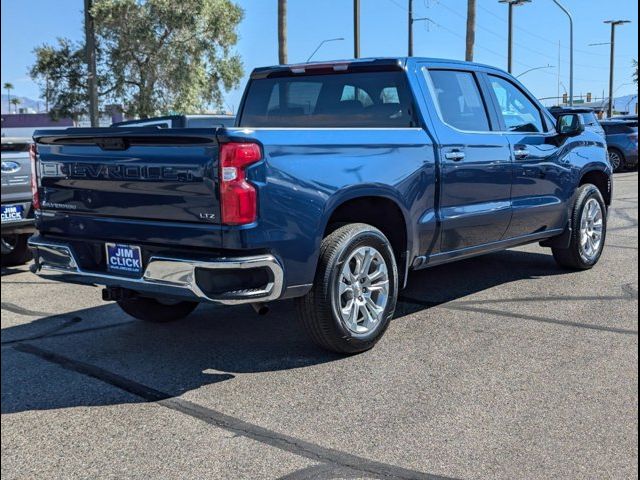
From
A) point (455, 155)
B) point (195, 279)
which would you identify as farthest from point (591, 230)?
point (195, 279)

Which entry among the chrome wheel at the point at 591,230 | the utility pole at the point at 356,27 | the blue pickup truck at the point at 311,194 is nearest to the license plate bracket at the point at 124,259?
the blue pickup truck at the point at 311,194

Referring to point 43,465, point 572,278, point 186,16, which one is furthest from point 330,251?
point 186,16

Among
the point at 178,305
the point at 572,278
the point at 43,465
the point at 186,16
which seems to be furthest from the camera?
the point at 186,16

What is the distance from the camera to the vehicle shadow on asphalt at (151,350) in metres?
4.21

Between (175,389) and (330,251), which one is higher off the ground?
(330,251)

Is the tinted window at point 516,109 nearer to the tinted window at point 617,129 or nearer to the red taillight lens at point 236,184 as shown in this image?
the red taillight lens at point 236,184

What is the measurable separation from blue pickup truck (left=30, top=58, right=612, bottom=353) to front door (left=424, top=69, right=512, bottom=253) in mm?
14

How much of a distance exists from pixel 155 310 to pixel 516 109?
11.3 ft

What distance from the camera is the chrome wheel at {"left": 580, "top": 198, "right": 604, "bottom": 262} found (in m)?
7.07

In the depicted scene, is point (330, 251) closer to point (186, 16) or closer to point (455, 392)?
point (455, 392)

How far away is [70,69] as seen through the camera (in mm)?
28078

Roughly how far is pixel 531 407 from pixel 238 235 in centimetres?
175

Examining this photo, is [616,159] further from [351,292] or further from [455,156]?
[351,292]

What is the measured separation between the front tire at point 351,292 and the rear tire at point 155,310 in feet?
4.75
